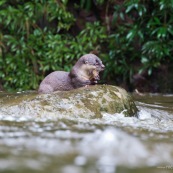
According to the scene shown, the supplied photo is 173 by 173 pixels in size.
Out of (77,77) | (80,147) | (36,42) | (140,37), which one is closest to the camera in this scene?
(80,147)

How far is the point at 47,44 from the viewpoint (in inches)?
323

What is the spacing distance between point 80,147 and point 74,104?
1.26m

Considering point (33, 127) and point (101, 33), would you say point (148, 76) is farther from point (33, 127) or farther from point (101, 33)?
point (33, 127)

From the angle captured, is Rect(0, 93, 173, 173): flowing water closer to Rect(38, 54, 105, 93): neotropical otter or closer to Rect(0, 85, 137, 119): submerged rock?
Rect(0, 85, 137, 119): submerged rock

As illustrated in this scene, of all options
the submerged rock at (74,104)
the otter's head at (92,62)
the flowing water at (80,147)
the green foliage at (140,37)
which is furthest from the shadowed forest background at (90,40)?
the flowing water at (80,147)

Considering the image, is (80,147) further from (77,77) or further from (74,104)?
(77,77)

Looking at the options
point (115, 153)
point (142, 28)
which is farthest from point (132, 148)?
point (142, 28)

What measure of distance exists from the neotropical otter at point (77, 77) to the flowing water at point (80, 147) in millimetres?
1113

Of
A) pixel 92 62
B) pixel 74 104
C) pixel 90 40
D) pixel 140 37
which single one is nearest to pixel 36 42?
pixel 90 40

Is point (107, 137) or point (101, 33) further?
point (101, 33)

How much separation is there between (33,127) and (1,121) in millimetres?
319

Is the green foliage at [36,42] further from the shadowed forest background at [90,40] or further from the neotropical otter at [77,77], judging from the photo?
the neotropical otter at [77,77]

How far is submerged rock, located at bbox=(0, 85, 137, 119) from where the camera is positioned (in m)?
3.13

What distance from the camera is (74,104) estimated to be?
3232 millimetres
